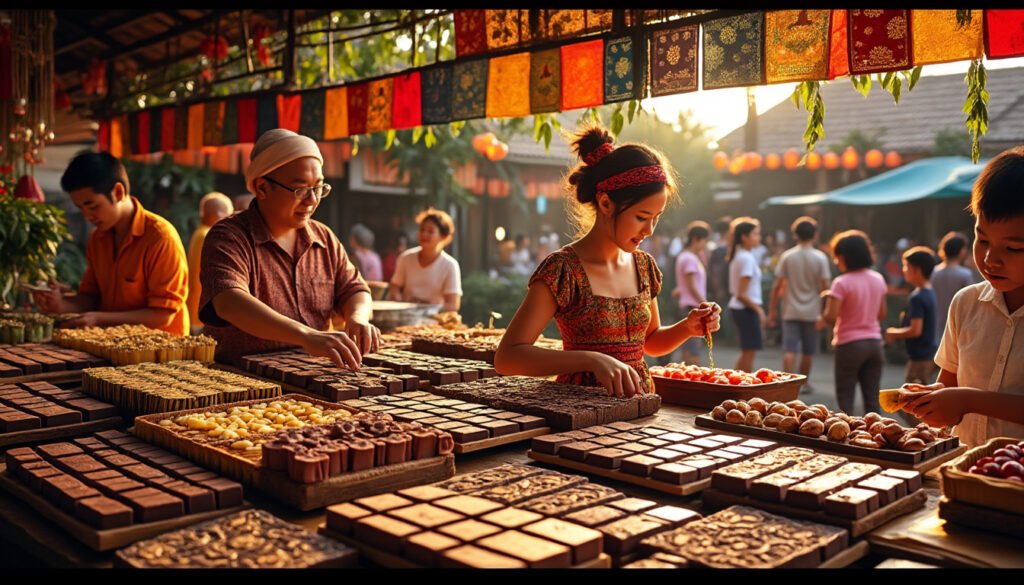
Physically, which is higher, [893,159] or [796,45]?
[893,159]

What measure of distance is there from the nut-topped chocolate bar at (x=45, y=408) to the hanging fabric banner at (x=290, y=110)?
144 inches

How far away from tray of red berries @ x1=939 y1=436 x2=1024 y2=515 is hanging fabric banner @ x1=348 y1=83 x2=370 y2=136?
15.1ft

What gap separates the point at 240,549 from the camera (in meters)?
1.51

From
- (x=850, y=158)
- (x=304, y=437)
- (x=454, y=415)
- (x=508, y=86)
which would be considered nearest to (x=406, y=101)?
(x=508, y=86)

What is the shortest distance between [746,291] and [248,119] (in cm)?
546

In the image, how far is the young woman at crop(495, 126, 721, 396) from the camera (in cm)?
292

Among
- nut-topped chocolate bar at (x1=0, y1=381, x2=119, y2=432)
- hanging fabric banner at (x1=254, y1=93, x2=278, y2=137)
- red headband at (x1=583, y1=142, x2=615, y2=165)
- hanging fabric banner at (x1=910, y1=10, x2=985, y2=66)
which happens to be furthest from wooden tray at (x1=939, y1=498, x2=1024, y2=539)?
hanging fabric banner at (x1=254, y1=93, x2=278, y2=137)

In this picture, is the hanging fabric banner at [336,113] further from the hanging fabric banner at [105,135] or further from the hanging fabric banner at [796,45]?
the hanging fabric banner at [105,135]

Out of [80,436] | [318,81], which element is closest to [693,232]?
[318,81]

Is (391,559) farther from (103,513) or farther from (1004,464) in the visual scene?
(1004,464)

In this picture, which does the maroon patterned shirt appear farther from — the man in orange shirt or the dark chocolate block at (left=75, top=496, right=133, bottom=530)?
the dark chocolate block at (left=75, top=496, right=133, bottom=530)

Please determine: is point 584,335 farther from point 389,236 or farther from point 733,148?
point 733,148

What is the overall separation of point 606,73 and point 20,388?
2984 mm

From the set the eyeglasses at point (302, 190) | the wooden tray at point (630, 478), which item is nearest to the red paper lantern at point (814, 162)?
the eyeglasses at point (302, 190)
